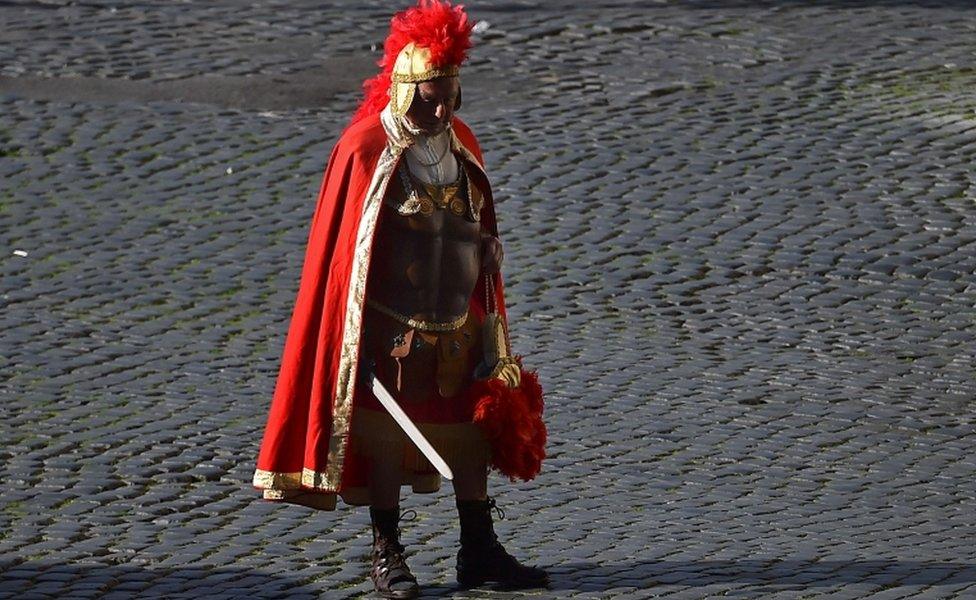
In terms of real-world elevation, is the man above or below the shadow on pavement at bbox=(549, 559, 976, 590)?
above

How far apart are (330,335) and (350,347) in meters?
0.08

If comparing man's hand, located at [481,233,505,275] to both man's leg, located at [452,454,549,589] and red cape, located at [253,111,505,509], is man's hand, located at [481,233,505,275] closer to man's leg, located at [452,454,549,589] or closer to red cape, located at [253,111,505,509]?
red cape, located at [253,111,505,509]

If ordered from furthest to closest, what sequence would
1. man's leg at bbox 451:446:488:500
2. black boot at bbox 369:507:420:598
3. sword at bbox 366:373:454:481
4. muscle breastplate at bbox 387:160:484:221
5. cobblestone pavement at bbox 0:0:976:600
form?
cobblestone pavement at bbox 0:0:976:600 → man's leg at bbox 451:446:488:500 → black boot at bbox 369:507:420:598 → muscle breastplate at bbox 387:160:484:221 → sword at bbox 366:373:454:481

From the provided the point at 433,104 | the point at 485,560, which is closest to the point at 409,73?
the point at 433,104

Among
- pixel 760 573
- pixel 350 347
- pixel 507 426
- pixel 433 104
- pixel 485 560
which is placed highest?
pixel 433 104

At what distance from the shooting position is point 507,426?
21.1 ft

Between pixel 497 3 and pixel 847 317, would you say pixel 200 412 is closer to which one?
pixel 847 317

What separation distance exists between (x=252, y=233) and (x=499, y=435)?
4.86 m

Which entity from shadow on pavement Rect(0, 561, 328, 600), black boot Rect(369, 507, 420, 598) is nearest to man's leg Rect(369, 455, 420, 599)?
black boot Rect(369, 507, 420, 598)

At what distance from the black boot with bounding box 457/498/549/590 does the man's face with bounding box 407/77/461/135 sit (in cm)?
124

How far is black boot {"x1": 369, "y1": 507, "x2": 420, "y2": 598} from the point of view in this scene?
6457 millimetres

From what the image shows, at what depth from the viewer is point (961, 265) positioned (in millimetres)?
10367

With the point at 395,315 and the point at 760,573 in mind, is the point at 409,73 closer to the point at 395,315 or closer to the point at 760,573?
the point at 395,315

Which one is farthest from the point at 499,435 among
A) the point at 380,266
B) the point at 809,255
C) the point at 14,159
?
the point at 14,159
